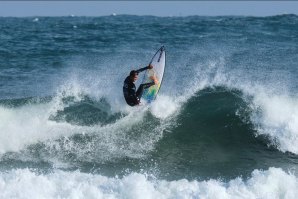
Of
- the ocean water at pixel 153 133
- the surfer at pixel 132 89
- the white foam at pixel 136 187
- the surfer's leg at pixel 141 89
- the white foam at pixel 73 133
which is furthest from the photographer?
the surfer's leg at pixel 141 89

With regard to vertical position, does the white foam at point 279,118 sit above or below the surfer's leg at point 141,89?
below

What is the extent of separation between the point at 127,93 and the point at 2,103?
4682 mm

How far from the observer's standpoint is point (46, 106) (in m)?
14.7

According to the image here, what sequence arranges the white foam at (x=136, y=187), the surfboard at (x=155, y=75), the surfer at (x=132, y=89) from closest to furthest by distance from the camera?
1. the white foam at (x=136, y=187)
2. the surfer at (x=132, y=89)
3. the surfboard at (x=155, y=75)

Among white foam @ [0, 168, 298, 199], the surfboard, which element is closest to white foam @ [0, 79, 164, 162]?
the surfboard

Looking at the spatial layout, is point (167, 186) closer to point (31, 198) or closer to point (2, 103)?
point (31, 198)

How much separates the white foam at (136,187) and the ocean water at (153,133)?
0.02 m

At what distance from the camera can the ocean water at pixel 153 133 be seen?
9.80 m

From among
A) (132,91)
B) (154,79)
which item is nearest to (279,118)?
(154,79)

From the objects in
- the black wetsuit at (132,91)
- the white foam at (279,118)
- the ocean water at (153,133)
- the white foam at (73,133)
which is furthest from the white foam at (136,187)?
the black wetsuit at (132,91)

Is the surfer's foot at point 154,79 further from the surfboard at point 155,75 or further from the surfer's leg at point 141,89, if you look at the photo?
the surfer's leg at point 141,89

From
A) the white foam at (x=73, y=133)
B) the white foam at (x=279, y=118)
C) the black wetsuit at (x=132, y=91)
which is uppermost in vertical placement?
the black wetsuit at (x=132, y=91)

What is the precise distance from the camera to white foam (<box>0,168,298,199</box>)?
31.1 feet

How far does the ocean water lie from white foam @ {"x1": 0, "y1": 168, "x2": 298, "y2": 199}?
0.07 feet
